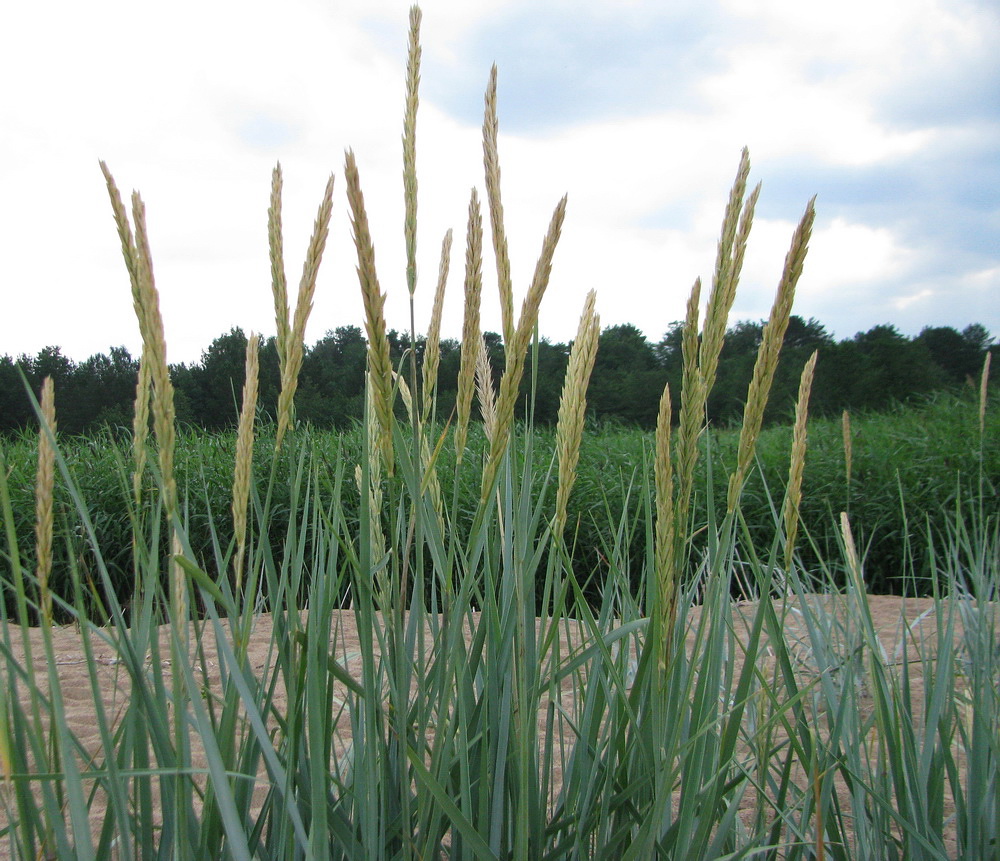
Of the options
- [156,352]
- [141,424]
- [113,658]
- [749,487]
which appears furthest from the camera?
[749,487]

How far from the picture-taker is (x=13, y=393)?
26.9 feet

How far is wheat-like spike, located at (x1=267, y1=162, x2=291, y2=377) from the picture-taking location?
801 millimetres

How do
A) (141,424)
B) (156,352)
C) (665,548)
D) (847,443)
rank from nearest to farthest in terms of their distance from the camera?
(156,352) < (665,548) < (141,424) < (847,443)

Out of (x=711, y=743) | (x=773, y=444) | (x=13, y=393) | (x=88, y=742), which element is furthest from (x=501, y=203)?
(x=13, y=393)

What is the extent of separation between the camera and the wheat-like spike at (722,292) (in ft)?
2.41

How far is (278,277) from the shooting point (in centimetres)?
81

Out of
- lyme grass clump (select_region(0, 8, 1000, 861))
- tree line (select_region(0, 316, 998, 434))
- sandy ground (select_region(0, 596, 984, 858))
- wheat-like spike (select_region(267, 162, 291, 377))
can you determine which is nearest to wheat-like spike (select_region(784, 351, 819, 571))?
lyme grass clump (select_region(0, 8, 1000, 861))

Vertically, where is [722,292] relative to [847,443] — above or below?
above

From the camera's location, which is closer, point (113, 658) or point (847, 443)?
point (847, 443)

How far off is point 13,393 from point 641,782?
29.9ft

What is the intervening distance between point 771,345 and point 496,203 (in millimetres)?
306

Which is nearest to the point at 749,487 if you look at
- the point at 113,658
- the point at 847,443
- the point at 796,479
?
the point at 847,443

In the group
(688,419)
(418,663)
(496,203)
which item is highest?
(496,203)

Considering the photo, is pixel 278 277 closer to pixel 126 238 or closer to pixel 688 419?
pixel 126 238
